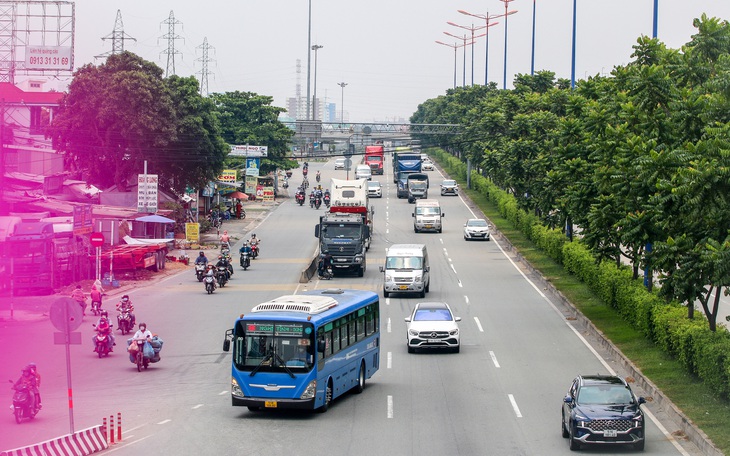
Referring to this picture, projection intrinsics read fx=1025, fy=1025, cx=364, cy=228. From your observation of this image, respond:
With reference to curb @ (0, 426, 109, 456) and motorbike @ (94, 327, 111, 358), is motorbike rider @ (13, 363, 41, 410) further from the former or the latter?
Result: motorbike @ (94, 327, 111, 358)

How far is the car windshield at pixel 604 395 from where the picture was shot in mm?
21578

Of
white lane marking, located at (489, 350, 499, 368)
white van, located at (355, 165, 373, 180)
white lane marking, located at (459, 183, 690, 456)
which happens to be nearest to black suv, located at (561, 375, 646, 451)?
white lane marking, located at (459, 183, 690, 456)

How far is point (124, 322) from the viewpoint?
36.7 m

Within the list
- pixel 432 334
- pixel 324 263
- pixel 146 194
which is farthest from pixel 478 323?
pixel 146 194

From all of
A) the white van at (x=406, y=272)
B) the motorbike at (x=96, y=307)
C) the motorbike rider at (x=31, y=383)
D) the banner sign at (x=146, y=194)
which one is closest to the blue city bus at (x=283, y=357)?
the motorbike rider at (x=31, y=383)

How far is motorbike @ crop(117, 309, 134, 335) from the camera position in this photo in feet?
120

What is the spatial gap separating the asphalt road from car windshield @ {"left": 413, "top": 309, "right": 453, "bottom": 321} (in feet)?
4.01

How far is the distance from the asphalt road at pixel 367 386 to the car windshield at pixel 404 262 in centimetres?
151

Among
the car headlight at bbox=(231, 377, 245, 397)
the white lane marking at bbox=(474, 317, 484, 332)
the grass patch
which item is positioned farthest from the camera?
the white lane marking at bbox=(474, 317, 484, 332)

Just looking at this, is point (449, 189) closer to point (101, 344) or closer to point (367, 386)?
point (101, 344)

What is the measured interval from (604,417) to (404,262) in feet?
86.6

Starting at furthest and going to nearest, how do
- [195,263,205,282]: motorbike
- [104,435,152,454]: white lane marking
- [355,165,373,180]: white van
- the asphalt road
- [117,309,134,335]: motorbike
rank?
[355,165,373,180]: white van → [195,263,205,282]: motorbike → [117,309,134,335]: motorbike → the asphalt road → [104,435,152,454]: white lane marking

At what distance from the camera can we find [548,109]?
6500 centimetres

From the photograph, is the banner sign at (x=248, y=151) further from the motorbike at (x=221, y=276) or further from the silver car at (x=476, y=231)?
the motorbike at (x=221, y=276)
